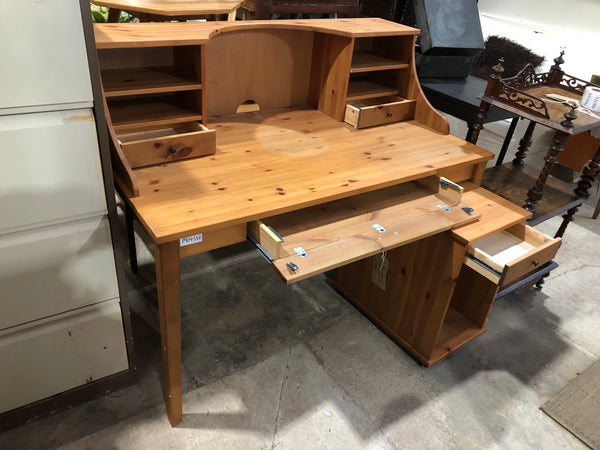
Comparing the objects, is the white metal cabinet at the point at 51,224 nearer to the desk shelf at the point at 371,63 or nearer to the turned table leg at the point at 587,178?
the desk shelf at the point at 371,63

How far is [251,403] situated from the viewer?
1841 mm

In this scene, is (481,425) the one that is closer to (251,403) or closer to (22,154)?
(251,403)

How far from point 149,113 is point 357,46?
112 centimetres

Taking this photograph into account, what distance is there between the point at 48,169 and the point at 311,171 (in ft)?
2.60

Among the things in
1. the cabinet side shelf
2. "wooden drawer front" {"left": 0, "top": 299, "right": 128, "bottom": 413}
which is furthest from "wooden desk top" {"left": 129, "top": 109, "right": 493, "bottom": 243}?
the cabinet side shelf

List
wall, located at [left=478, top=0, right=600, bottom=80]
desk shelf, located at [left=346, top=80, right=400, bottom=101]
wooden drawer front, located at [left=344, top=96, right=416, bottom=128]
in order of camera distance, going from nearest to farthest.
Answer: wooden drawer front, located at [left=344, top=96, right=416, bottom=128]
desk shelf, located at [left=346, top=80, right=400, bottom=101]
wall, located at [left=478, top=0, right=600, bottom=80]

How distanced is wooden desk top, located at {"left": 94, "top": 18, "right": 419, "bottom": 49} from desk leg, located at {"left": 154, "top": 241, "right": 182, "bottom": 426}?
614mm

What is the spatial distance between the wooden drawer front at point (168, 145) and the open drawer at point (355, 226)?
1.11ft

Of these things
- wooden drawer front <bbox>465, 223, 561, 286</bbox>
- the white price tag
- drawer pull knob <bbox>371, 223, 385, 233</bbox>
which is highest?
the white price tag

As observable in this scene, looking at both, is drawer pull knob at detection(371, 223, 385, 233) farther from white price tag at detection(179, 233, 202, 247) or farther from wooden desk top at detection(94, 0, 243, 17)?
wooden desk top at detection(94, 0, 243, 17)

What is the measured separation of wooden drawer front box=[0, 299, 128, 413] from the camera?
1453 mm

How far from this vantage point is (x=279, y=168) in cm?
162

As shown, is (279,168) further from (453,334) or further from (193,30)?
(453,334)

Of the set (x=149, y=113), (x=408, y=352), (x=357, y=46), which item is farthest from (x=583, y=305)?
(x=149, y=113)
